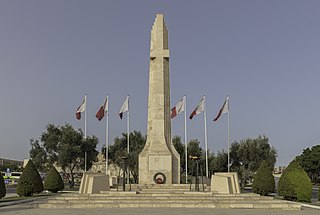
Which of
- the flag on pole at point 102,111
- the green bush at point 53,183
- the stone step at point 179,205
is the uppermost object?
the flag on pole at point 102,111

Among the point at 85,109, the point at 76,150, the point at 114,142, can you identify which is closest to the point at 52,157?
the point at 76,150

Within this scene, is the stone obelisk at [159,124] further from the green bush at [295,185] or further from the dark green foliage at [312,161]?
the dark green foliage at [312,161]

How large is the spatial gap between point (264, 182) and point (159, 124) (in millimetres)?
9225

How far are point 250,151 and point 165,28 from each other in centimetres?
2591

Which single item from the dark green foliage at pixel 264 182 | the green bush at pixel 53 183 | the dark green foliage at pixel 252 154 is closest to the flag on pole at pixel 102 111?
the green bush at pixel 53 183

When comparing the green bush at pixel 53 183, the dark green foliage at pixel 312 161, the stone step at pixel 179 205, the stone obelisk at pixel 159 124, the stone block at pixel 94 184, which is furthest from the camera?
the dark green foliage at pixel 312 161

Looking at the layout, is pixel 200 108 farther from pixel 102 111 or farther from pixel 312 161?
pixel 312 161

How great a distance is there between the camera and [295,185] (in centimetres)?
2505

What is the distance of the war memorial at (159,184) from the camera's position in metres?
19.9

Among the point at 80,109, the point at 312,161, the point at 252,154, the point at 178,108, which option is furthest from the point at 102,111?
the point at 312,161

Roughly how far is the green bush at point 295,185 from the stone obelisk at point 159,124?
27.6 ft

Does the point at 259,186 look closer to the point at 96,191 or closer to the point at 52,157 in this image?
the point at 96,191

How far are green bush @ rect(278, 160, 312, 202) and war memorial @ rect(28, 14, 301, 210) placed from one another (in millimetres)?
2966

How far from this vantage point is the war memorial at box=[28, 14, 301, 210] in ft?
65.3
